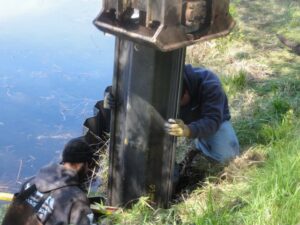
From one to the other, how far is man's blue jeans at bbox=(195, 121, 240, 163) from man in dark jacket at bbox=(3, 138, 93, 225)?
137cm

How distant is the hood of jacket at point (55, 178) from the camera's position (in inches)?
150

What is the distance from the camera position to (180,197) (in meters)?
4.39

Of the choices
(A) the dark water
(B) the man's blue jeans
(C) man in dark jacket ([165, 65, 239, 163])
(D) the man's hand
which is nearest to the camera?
(D) the man's hand

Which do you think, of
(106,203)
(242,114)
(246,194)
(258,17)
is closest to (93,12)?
(258,17)

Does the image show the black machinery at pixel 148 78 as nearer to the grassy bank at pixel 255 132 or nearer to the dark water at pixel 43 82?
the grassy bank at pixel 255 132

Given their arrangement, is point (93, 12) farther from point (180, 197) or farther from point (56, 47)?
point (180, 197)

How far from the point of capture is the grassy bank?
3.51 m

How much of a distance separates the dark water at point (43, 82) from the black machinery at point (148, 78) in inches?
102

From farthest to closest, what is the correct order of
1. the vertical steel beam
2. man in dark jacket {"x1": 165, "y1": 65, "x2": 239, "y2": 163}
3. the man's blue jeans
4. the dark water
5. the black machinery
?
the dark water, the man's blue jeans, man in dark jacket {"x1": 165, "y1": 65, "x2": 239, "y2": 163}, the vertical steel beam, the black machinery

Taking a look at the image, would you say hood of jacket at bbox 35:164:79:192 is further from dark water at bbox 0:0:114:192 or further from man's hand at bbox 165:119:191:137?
dark water at bbox 0:0:114:192

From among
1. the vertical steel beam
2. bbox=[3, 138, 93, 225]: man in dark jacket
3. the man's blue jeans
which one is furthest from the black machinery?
the man's blue jeans

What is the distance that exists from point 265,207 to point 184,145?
7.36ft

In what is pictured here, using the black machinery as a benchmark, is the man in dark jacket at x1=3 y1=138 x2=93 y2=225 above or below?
below

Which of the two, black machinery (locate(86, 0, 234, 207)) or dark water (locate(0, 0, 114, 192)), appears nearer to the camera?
black machinery (locate(86, 0, 234, 207))
